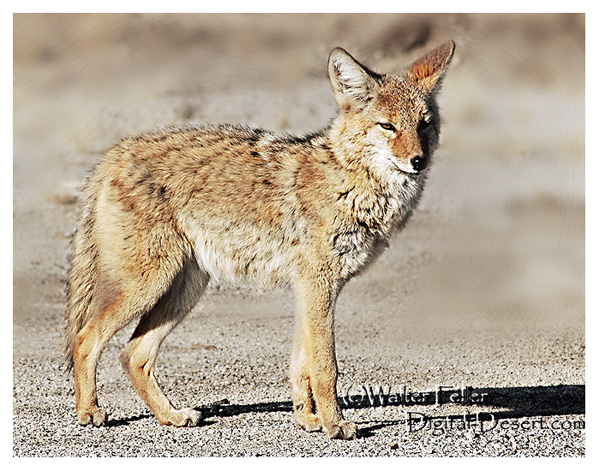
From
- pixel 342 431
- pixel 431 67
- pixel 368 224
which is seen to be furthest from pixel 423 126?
pixel 342 431

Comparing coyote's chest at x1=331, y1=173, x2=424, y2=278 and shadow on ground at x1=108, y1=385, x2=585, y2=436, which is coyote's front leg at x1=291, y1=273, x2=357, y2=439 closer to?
coyote's chest at x1=331, y1=173, x2=424, y2=278

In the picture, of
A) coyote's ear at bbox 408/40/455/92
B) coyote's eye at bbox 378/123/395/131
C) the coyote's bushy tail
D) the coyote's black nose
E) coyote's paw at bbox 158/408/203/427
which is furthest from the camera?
the coyote's bushy tail

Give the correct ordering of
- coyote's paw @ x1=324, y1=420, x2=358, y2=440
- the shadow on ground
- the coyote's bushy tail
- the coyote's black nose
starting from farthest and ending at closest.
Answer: the shadow on ground → the coyote's bushy tail → coyote's paw @ x1=324, y1=420, x2=358, y2=440 → the coyote's black nose

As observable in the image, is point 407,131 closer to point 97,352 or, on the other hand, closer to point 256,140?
point 256,140

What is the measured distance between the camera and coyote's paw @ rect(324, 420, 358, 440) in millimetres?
5316

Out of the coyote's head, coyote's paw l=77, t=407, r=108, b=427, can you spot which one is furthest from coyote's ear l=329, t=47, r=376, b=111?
coyote's paw l=77, t=407, r=108, b=427

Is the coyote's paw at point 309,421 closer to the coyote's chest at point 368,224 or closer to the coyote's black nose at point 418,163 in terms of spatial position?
the coyote's chest at point 368,224

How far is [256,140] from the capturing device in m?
5.86

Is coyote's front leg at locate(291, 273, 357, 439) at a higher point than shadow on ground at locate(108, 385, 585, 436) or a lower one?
higher

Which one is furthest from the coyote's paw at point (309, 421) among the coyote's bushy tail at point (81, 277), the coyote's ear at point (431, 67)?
the coyote's ear at point (431, 67)

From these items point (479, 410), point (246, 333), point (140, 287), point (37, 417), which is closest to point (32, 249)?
point (246, 333)

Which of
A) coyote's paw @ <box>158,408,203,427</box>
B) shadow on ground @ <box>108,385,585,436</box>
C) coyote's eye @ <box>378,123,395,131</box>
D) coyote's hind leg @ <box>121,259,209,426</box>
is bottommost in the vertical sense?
shadow on ground @ <box>108,385,585,436</box>

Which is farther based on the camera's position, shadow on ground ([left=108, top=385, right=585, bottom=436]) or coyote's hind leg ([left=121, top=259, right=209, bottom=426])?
shadow on ground ([left=108, top=385, right=585, bottom=436])

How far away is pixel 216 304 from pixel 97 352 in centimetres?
394
